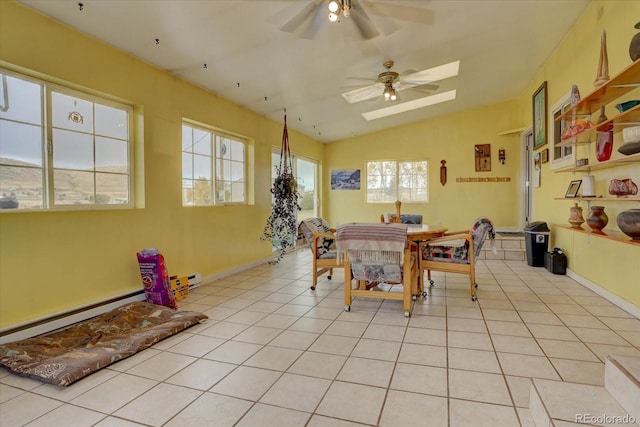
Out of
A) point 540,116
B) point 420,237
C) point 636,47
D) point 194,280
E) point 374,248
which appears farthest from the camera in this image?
point 540,116

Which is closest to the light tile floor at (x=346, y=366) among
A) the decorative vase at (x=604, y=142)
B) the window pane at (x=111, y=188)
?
the window pane at (x=111, y=188)

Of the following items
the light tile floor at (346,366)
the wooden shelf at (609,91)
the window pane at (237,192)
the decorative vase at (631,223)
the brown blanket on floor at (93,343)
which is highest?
the wooden shelf at (609,91)

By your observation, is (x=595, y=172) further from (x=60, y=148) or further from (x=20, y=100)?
(x=20, y=100)

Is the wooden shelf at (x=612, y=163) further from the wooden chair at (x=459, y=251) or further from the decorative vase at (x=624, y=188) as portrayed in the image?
the wooden chair at (x=459, y=251)

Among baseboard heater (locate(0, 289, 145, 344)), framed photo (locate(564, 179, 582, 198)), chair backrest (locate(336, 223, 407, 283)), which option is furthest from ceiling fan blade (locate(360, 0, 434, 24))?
baseboard heater (locate(0, 289, 145, 344))

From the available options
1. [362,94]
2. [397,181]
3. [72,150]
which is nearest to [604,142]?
[362,94]

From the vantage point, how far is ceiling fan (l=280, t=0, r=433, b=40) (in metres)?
2.63

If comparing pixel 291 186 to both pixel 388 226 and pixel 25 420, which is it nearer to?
pixel 388 226

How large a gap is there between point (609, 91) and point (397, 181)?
16.5ft

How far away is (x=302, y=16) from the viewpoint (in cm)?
271

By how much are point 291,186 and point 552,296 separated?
3724 mm

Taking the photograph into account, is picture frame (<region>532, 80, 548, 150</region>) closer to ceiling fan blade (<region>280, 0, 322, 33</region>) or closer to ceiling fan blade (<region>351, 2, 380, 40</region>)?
ceiling fan blade (<region>351, 2, 380, 40</region>)

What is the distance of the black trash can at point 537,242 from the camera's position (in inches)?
196

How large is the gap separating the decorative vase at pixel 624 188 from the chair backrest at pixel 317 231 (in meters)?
2.74
